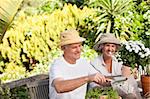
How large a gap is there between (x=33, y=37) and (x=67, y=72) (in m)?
4.64

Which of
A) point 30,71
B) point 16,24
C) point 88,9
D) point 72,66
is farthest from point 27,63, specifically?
point 72,66

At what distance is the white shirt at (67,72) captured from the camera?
13.0 feet

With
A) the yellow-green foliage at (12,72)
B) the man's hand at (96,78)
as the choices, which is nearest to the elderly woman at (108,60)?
the man's hand at (96,78)

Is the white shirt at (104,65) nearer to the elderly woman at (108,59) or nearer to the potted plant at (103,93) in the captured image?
the elderly woman at (108,59)

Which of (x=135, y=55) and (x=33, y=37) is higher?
Result: (x=33, y=37)

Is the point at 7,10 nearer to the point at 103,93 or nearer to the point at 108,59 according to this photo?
the point at 108,59

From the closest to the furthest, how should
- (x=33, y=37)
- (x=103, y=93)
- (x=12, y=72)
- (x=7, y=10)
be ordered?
(x=103, y=93)
(x=7, y=10)
(x=12, y=72)
(x=33, y=37)

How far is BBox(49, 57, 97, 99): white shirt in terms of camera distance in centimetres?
397

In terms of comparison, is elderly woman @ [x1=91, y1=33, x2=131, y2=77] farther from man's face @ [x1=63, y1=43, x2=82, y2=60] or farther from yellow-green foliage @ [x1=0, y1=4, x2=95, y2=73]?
yellow-green foliage @ [x1=0, y1=4, x2=95, y2=73]

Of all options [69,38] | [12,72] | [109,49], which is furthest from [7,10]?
[12,72]

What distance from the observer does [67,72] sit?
4.06 meters

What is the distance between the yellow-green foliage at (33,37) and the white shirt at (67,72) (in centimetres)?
419

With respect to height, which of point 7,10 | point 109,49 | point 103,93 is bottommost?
point 103,93

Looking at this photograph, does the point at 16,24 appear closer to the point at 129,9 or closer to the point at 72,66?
the point at 129,9
